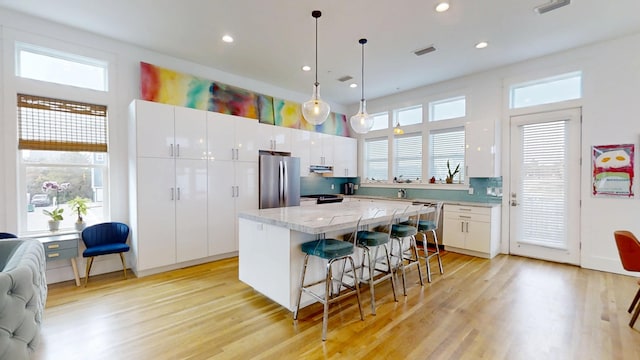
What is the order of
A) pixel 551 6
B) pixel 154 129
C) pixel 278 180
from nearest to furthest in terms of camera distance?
pixel 551 6 → pixel 154 129 → pixel 278 180

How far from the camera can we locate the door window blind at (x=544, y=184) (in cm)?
425

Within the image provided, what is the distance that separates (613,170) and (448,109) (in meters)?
2.60

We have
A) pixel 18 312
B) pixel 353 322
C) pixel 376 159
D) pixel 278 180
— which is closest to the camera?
pixel 18 312

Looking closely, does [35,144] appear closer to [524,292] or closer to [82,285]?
[82,285]

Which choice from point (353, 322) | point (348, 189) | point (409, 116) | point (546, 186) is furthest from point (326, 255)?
point (348, 189)

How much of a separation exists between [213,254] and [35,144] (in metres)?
2.61

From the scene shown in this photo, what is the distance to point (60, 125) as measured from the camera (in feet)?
11.5

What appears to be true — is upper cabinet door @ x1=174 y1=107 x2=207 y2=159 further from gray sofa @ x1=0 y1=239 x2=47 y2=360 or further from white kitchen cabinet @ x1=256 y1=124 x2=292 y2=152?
gray sofa @ x1=0 y1=239 x2=47 y2=360

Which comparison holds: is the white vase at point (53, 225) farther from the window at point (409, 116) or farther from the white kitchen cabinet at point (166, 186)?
the window at point (409, 116)

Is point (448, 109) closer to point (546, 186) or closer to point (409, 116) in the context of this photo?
point (409, 116)

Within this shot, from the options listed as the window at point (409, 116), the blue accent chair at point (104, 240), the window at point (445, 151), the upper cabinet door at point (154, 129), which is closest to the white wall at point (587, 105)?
the blue accent chair at point (104, 240)

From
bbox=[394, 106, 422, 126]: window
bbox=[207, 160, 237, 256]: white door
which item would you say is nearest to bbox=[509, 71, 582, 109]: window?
bbox=[394, 106, 422, 126]: window

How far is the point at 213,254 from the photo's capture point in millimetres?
4344

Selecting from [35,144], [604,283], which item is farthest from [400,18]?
[35,144]
